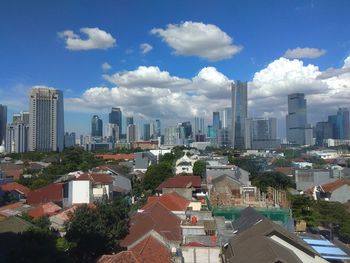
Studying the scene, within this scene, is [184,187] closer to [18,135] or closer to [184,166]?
[184,166]

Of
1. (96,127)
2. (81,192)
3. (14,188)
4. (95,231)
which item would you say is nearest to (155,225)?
(95,231)

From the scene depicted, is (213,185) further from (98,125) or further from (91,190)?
(98,125)

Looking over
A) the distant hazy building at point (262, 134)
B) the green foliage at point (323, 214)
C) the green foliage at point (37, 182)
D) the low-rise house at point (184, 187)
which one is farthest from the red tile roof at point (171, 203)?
the distant hazy building at point (262, 134)

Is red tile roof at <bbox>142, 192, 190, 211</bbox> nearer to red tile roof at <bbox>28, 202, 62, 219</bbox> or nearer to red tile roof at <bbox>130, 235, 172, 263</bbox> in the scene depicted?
red tile roof at <bbox>28, 202, 62, 219</bbox>

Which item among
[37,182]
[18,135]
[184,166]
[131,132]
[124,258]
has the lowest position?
[37,182]

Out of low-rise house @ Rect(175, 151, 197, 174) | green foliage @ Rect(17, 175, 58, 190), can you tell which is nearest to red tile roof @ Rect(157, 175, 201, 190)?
green foliage @ Rect(17, 175, 58, 190)

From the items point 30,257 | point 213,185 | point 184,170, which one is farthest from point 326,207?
point 184,170
